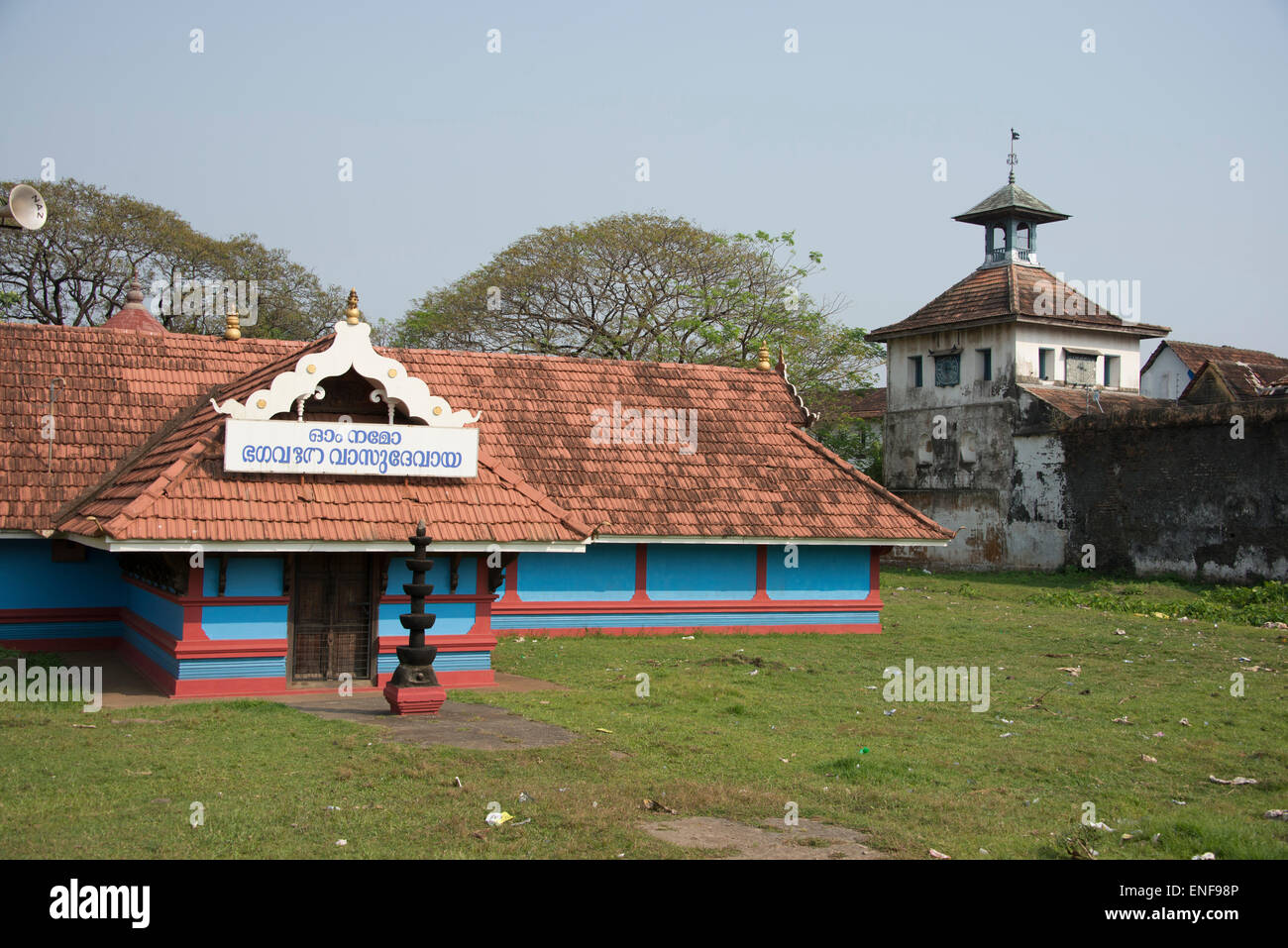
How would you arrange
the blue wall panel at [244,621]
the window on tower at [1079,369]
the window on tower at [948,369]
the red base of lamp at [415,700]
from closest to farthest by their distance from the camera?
the red base of lamp at [415,700] < the blue wall panel at [244,621] < the window on tower at [1079,369] < the window on tower at [948,369]

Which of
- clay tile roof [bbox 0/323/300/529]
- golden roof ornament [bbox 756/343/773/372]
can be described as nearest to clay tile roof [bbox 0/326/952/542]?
clay tile roof [bbox 0/323/300/529]

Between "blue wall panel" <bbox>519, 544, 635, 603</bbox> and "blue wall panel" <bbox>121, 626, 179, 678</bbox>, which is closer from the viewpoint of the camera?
"blue wall panel" <bbox>121, 626, 179, 678</bbox>

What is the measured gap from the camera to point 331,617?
523 inches

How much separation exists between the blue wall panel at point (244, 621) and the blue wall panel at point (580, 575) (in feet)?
17.9

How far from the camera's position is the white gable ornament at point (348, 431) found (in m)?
13.1

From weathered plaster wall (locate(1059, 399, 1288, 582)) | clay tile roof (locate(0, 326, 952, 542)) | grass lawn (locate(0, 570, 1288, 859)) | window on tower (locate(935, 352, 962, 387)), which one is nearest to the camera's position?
grass lawn (locate(0, 570, 1288, 859))

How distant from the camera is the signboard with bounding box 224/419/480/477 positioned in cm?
1302

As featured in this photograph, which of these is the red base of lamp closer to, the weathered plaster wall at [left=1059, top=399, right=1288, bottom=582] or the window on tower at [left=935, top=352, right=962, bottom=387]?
the weathered plaster wall at [left=1059, top=399, right=1288, bottom=582]

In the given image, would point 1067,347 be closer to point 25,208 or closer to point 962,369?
point 962,369

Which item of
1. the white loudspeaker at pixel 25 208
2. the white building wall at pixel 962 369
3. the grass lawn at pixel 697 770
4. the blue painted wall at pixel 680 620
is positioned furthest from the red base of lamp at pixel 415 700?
the white building wall at pixel 962 369

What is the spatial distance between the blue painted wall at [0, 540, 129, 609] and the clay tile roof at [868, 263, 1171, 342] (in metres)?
25.5

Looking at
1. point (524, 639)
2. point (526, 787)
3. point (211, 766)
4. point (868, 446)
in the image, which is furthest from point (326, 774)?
point (868, 446)

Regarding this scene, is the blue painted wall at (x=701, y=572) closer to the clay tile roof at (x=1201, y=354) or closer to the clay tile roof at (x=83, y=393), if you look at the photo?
the clay tile roof at (x=83, y=393)
